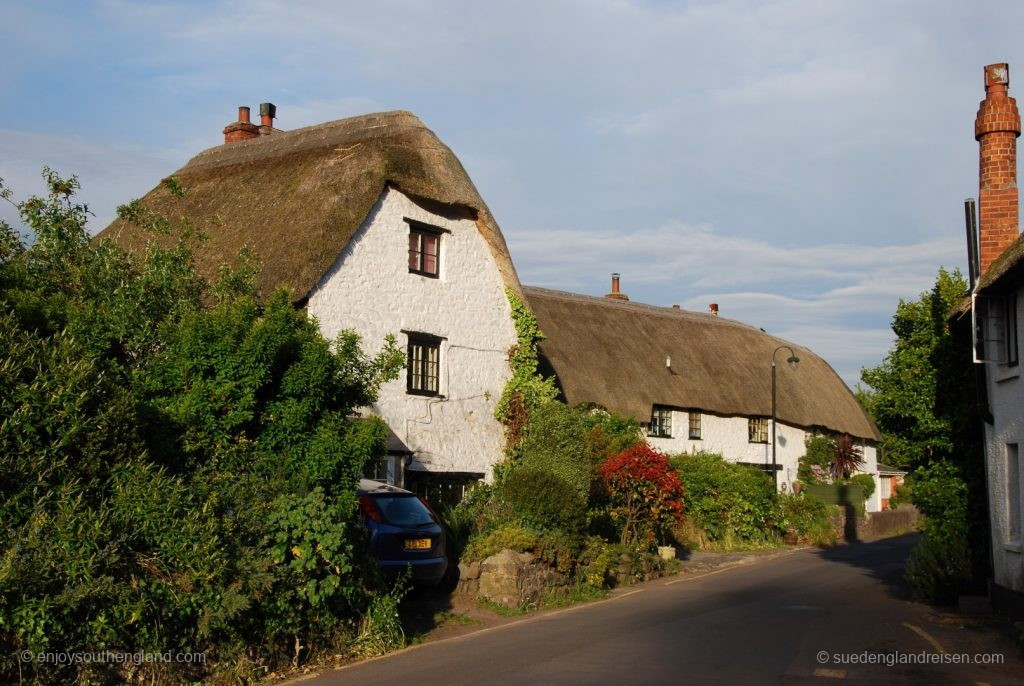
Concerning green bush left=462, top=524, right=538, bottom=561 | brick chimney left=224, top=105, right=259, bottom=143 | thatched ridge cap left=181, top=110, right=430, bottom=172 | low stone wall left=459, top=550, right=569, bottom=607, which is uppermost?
brick chimney left=224, top=105, right=259, bottom=143

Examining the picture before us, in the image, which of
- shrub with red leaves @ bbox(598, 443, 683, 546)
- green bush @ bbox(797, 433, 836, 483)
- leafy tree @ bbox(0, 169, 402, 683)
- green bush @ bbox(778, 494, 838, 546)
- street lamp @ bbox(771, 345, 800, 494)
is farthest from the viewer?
green bush @ bbox(797, 433, 836, 483)

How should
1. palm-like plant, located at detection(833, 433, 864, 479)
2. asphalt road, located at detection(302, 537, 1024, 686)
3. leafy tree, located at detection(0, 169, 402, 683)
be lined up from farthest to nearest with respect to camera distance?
1. palm-like plant, located at detection(833, 433, 864, 479)
2. asphalt road, located at detection(302, 537, 1024, 686)
3. leafy tree, located at detection(0, 169, 402, 683)

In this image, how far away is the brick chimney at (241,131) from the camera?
2622cm

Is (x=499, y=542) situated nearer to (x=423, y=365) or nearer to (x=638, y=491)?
(x=423, y=365)

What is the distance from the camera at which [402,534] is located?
14.0 meters

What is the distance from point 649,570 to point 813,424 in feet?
67.5

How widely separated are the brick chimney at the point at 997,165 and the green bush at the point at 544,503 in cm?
751

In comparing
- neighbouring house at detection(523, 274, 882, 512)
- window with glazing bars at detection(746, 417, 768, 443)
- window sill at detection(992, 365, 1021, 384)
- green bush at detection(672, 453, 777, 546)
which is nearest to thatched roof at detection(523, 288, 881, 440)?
neighbouring house at detection(523, 274, 882, 512)

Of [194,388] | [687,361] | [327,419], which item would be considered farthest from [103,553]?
[687,361]

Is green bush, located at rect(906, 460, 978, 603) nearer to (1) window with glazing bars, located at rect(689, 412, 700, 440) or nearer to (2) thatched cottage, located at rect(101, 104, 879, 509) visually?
(2) thatched cottage, located at rect(101, 104, 879, 509)

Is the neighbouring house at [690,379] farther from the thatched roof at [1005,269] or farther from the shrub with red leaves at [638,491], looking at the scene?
the thatched roof at [1005,269]

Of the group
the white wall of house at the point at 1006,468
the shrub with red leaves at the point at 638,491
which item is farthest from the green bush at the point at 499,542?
the white wall of house at the point at 1006,468

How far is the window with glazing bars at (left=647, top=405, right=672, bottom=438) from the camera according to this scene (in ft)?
107

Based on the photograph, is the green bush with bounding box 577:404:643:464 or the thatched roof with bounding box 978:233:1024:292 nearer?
the thatched roof with bounding box 978:233:1024:292
